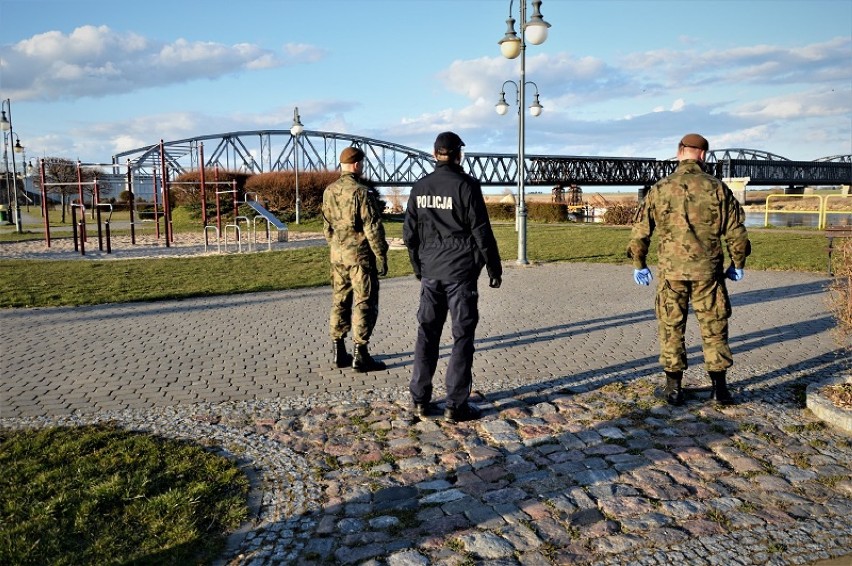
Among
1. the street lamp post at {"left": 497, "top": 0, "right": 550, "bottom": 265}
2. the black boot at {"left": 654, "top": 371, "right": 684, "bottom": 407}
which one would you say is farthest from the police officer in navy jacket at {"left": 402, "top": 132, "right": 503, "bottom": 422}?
the street lamp post at {"left": 497, "top": 0, "right": 550, "bottom": 265}

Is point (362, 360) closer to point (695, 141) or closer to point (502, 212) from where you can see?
point (695, 141)

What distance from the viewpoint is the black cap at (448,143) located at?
4.95 meters

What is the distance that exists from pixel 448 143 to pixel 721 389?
2854 millimetres

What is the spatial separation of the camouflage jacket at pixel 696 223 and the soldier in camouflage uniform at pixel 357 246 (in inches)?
95.6

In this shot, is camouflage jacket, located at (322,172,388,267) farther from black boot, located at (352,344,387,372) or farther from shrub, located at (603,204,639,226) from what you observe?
shrub, located at (603,204,639,226)

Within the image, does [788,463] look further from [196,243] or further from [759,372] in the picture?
[196,243]

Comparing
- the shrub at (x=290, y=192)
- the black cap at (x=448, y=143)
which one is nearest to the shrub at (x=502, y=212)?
the shrub at (x=290, y=192)

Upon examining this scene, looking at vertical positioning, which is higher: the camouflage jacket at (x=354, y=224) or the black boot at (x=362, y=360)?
the camouflage jacket at (x=354, y=224)

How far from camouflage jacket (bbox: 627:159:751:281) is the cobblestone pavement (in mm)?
1092

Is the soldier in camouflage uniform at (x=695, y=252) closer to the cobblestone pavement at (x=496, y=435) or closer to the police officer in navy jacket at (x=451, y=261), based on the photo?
the cobblestone pavement at (x=496, y=435)

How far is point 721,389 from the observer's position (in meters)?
5.28

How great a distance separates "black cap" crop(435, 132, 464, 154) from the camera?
495 cm

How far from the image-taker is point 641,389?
5.68 meters

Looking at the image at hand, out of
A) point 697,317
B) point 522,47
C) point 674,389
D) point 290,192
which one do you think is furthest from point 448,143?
point 290,192
